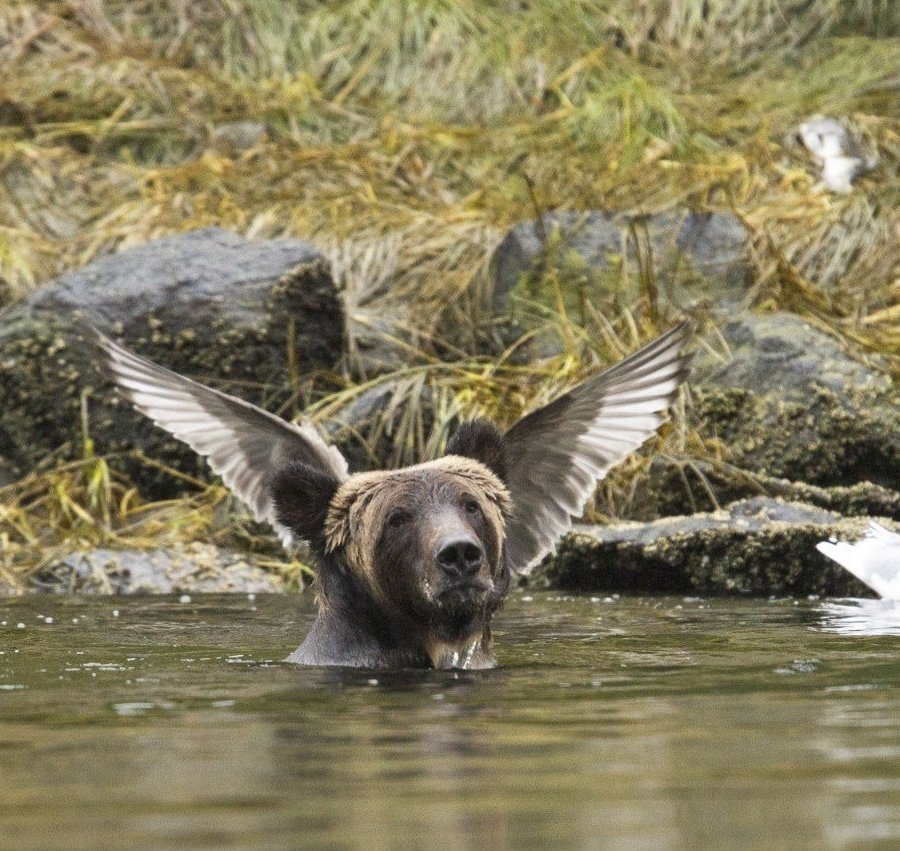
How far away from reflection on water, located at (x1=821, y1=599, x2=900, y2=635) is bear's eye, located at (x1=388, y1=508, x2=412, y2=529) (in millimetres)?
1921

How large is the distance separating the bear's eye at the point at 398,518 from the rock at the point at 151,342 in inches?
202

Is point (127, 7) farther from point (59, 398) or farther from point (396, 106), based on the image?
point (59, 398)

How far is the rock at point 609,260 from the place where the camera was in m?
11.5

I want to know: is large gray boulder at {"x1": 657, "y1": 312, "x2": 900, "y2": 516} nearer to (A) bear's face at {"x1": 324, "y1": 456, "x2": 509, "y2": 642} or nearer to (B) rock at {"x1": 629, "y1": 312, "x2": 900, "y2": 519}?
(B) rock at {"x1": 629, "y1": 312, "x2": 900, "y2": 519}

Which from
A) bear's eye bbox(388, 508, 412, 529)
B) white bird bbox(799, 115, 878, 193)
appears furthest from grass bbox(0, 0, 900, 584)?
bear's eye bbox(388, 508, 412, 529)

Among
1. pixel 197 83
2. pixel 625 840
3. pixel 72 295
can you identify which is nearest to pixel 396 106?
pixel 197 83

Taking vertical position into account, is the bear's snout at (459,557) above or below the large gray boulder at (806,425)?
below

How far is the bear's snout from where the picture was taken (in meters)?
5.23

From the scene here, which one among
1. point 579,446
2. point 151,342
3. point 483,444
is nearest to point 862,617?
point 579,446

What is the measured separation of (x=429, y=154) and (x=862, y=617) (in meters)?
8.05

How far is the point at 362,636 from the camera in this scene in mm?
5871

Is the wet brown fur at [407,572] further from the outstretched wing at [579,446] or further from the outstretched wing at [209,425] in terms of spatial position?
the outstretched wing at [209,425]

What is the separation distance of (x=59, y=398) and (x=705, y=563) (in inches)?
165

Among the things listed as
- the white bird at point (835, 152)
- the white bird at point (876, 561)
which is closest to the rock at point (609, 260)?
the white bird at point (835, 152)
